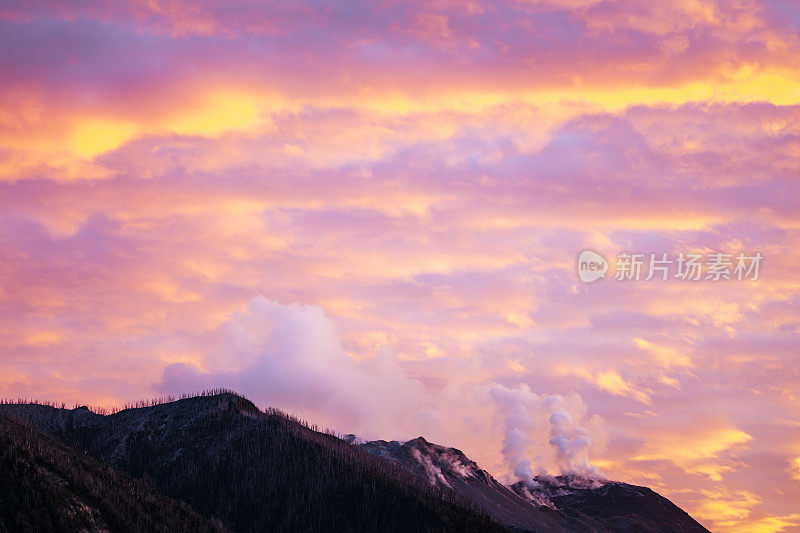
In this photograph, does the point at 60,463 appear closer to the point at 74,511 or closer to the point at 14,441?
the point at 14,441

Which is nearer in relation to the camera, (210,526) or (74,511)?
(74,511)

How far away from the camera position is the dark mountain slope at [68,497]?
142 m

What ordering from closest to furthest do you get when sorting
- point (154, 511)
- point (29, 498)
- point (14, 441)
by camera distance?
point (29, 498) → point (14, 441) → point (154, 511)

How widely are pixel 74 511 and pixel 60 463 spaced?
27596mm

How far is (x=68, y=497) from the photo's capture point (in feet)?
500

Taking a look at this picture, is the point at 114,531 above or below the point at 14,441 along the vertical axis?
below

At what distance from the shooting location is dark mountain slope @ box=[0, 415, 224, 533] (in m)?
142

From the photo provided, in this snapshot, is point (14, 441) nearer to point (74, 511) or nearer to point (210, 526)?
point (74, 511)

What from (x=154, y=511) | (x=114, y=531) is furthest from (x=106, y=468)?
(x=114, y=531)

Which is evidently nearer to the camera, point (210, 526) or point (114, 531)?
point (114, 531)

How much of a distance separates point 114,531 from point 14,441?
29.1 metres

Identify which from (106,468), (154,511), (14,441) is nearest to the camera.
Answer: (14,441)

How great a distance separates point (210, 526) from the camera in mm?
190000

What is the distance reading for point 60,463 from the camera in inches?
6791
